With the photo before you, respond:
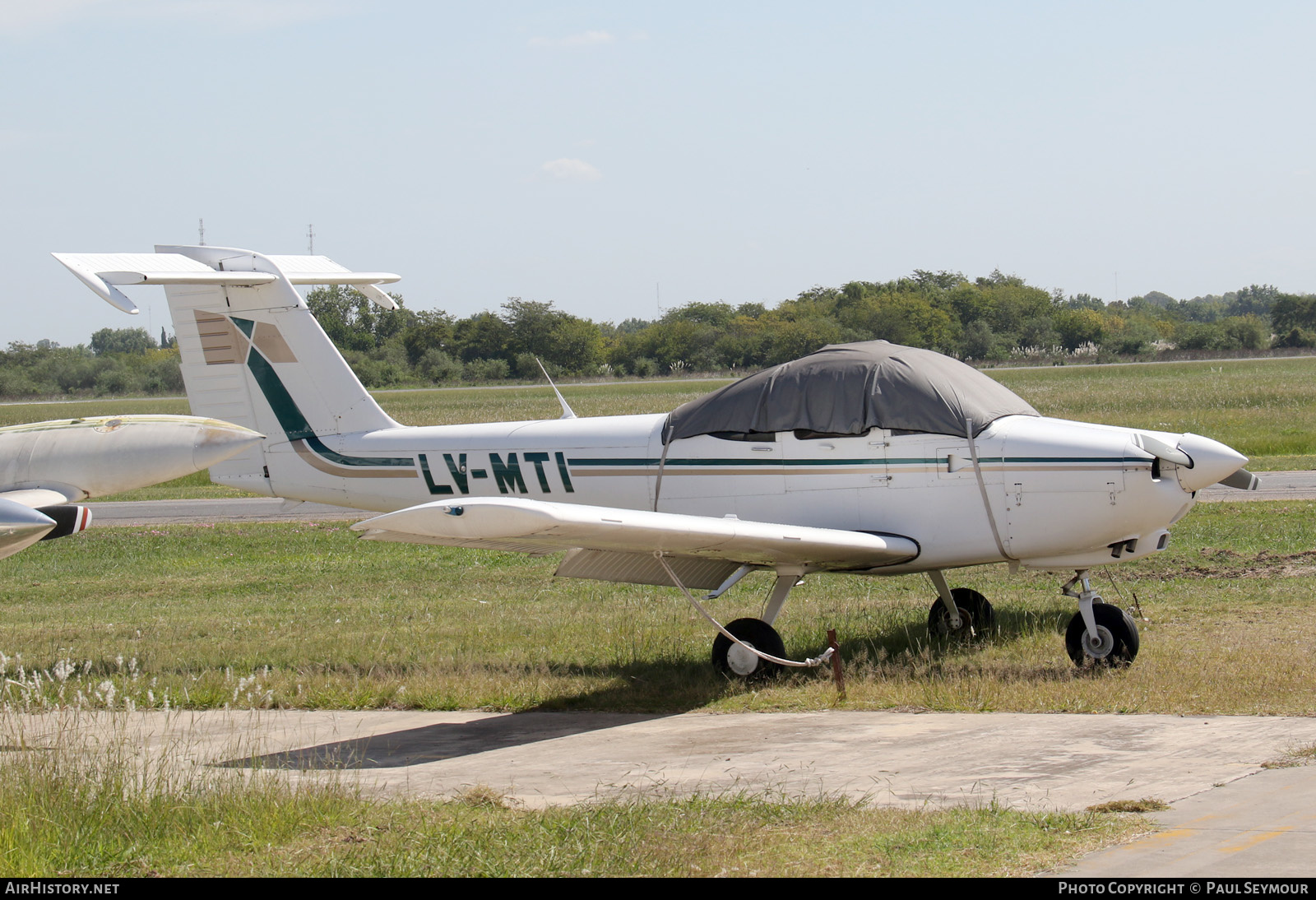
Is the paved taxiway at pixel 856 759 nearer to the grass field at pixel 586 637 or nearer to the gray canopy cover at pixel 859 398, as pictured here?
the grass field at pixel 586 637

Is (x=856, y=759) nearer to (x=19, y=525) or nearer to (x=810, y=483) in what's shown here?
(x=810, y=483)

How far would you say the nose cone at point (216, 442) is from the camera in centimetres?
938

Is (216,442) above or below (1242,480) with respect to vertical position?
above

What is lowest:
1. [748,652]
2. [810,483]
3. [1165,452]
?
[748,652]

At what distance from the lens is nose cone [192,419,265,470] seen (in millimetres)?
9383

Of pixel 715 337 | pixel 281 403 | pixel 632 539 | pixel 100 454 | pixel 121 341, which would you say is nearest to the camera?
pixel 632 539

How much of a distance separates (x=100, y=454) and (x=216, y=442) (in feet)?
2.73

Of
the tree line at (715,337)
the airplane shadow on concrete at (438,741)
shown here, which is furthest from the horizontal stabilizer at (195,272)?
the tree line at (715,337)

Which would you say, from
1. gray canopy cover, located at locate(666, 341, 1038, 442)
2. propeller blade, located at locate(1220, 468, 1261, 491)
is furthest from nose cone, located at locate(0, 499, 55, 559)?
propeller blade, located at locate(1220, 468, 1261, 491)

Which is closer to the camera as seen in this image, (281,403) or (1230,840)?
(1230,840)

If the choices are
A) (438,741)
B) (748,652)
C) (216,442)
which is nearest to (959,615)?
(748,652)

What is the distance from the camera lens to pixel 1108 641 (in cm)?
874

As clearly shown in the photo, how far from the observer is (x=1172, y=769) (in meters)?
5.98
